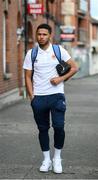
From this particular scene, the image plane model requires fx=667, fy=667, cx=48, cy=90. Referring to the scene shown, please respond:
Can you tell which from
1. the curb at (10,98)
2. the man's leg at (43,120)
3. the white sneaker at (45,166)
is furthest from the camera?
the curb at (10,98)

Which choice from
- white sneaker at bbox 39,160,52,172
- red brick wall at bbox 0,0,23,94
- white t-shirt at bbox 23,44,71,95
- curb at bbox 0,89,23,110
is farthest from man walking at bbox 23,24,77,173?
red brick wall at bbox 0,0,23,94

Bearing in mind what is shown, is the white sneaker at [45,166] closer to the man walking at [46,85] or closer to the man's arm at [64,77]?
the man walking at [46,85]

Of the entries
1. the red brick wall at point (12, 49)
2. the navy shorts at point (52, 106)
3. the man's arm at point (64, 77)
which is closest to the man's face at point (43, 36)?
the man's arm at point (64, 77)

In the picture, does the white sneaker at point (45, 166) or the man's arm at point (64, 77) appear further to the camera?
the white sneaker at point (45, 166)

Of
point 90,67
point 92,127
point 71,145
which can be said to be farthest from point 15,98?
point 90,67

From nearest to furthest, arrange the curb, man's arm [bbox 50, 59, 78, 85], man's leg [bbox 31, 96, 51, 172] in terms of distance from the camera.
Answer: man's arm [bbox 50, 59, 78, 85], man's leg [bbox 31, 96, 51, 172], the curb

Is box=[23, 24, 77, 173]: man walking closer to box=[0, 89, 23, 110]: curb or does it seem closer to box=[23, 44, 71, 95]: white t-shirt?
box=[23, 44, 71, 95]: white t-shirt

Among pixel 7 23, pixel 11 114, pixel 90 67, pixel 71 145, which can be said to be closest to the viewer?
pixel 71 145

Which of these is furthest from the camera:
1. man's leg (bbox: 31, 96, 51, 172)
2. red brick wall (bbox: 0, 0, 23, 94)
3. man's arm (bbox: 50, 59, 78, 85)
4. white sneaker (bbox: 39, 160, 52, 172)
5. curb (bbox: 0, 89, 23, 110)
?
red brick wall (bbox: 0, 0, 23, 94)

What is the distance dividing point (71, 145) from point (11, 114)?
21.5ft

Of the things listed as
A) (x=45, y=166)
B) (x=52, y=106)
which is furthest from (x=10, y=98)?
(x=52, y=106)

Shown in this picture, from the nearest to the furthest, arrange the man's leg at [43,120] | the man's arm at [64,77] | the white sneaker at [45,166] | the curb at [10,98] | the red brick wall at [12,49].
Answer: the man's arm at [64,77], the man's leg at [43,120], the white sneaker at [45,166], the curb at [10,98], the red brick wall at [12,49]

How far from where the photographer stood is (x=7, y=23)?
79.9 ft

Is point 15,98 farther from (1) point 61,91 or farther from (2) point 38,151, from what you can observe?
(1) point 61,91
